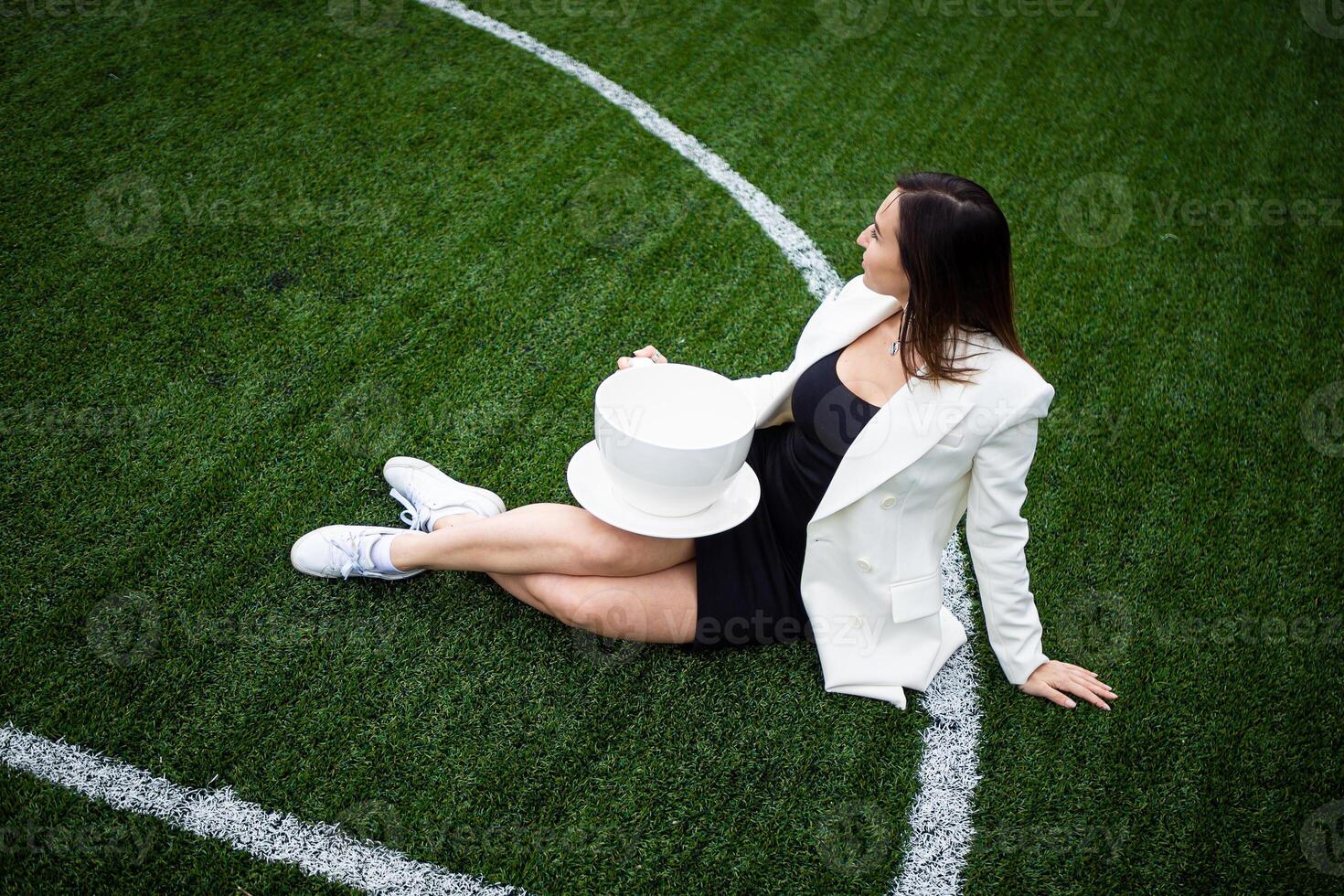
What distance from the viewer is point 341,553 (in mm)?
2559

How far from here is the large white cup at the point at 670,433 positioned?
1.95m

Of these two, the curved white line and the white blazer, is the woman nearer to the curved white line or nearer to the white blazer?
the white blazer

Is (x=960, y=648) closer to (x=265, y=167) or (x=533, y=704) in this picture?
(x=533, y=704)

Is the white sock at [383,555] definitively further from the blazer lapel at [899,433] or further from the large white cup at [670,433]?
the blazer lapel at [899,433]

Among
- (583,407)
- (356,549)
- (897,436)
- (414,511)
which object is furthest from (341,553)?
(897,436)

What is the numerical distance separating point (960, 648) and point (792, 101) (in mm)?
3034

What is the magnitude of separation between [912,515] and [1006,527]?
0.22 metres

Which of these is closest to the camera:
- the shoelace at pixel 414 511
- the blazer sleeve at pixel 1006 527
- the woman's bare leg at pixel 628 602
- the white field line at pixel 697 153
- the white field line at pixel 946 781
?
the blazer sleeve at pixel 1006 527

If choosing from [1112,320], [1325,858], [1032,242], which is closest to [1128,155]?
[1032,242]

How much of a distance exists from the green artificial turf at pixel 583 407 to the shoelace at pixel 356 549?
98 millimetres

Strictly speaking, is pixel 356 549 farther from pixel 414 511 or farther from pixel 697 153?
pixel 697 153

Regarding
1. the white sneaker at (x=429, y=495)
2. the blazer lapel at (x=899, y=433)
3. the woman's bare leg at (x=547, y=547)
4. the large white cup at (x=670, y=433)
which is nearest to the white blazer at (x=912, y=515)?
the blazer lapel at (x=899, y=433)

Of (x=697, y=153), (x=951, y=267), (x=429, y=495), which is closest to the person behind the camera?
(x=951, y=267)

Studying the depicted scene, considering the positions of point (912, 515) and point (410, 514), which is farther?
point (410, 514)
